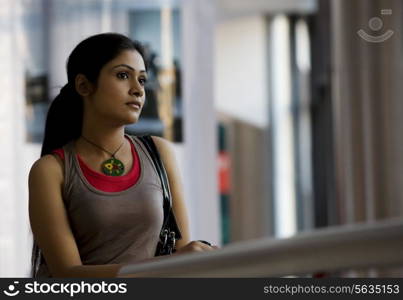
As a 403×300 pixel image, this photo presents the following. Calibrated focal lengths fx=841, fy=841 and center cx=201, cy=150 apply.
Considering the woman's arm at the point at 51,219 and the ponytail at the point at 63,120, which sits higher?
the ponytail at the point at 63,120

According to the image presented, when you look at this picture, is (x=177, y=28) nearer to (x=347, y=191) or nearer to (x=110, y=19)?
(x=110, y=19)

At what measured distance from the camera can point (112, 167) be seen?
0.82m

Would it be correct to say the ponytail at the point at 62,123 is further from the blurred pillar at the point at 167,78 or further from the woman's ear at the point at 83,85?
the blurred pillar at the point at 167,78

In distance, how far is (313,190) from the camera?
9375mm

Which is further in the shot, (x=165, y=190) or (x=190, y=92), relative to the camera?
(x=190, y=92)

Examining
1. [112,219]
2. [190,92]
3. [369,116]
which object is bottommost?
[112,219]

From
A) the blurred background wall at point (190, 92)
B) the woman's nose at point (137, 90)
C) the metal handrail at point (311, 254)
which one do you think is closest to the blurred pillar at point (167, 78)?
the blurred background wall at point (190, 92)

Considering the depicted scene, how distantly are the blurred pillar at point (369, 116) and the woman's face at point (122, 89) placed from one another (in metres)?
1.73

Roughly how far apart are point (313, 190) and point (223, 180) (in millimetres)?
1484

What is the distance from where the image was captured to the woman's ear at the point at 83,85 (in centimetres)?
87

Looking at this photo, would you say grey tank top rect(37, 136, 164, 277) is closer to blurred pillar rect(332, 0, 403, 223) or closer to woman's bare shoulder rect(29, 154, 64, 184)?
woman's bare shoulder rect(29, 154, 64, 184)

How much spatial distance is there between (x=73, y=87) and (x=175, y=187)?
0.52 ft

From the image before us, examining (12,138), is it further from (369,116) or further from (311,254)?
(311,254)

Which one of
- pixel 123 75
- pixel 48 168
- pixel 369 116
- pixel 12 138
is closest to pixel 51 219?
pixel 48 168
